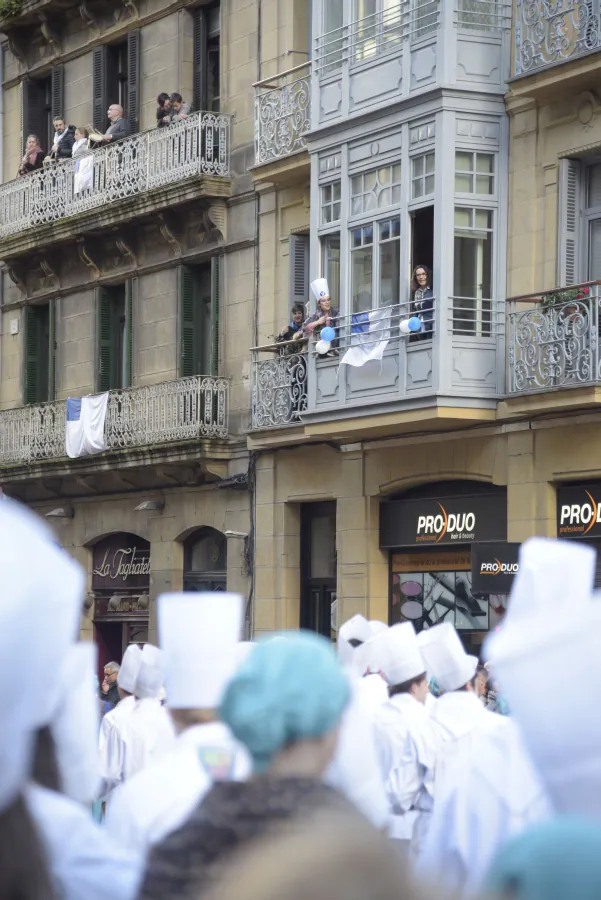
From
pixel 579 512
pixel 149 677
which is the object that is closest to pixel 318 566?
pixel 579 512

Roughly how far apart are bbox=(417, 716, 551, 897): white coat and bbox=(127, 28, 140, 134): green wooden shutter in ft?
75.0

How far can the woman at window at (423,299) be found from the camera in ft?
66.3

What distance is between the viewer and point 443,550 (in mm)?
21438

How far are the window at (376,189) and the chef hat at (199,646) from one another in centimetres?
1554

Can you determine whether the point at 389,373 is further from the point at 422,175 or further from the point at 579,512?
the point at 579,512

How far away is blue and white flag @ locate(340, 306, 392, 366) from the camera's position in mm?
20953

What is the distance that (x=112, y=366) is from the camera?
2820 centimetres

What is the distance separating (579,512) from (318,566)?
5.56 metres

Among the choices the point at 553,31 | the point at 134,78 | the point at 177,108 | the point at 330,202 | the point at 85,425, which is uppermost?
the point at 134,78

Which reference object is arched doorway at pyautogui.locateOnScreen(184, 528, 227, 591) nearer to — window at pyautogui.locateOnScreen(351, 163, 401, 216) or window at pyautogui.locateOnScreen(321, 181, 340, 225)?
window at pyautogui.locateOnScreen(321, 181, 340, 225)

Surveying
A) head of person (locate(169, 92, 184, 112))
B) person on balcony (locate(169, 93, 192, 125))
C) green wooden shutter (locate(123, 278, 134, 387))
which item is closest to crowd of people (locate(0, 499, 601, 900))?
person on balcony (locate(169, 93, 192, 125))

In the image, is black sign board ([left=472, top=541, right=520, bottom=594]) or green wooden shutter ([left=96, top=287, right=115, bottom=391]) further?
green wooden shutter ([left=96, top=287, right=115, bottom=391])

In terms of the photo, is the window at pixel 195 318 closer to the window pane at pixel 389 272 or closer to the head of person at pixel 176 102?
the head of person at pixel 176 102

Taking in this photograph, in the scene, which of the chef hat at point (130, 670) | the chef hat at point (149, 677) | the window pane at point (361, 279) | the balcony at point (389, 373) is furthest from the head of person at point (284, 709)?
the window pane at point (361, 279)
